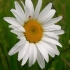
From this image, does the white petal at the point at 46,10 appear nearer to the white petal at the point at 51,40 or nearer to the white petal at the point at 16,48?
the white petal at the point at 51,40

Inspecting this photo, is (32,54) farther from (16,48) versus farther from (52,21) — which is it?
(52,21)

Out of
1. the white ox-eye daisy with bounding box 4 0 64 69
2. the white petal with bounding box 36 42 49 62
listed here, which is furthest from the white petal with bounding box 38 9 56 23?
the white petal with bounding box 36 42 49 62

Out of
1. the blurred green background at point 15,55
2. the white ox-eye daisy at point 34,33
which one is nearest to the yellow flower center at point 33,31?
the white ox-eye daisy at point 34,33

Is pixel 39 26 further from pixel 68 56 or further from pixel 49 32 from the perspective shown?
pixel 68 56

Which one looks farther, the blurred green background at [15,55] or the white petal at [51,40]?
the blurred green background at [15,55]

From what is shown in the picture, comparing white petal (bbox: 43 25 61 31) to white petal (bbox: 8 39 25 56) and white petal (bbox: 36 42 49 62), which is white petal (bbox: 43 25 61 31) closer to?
white petal (bbox: 36 42 49 62)

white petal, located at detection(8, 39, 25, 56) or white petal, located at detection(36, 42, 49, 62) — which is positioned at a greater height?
white petal, located at detection(8, 39, 25, 56)

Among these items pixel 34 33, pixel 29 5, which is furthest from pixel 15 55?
pixel 29 5
